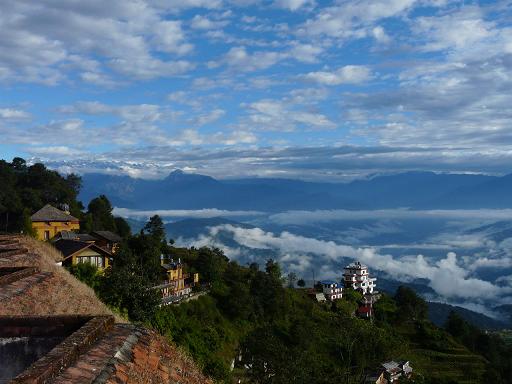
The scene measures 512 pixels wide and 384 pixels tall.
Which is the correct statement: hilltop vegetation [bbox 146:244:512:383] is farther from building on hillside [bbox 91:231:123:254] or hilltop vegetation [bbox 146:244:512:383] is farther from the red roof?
building on hillside [bbox 91:231:123:254]

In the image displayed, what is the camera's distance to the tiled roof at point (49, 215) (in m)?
62.8

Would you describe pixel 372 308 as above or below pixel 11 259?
below

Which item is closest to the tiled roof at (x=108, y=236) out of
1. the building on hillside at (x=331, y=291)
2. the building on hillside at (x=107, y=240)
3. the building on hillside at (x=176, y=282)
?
the building on hillside at (x=107, y=240)

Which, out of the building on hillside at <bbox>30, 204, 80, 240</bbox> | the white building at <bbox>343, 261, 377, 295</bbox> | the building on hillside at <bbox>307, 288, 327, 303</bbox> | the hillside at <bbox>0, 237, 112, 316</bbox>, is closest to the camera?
the hillside at <bbox>0, 237, 112, 316</bbox>

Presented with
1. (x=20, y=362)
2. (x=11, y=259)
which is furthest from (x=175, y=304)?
(x=20, y=362)

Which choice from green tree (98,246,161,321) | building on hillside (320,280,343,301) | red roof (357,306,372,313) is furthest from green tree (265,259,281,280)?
green tree (98,246,161,321)

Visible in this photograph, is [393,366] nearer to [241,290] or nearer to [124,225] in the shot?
[241,290]

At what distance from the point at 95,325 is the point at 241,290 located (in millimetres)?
59166

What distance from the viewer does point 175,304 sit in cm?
5844

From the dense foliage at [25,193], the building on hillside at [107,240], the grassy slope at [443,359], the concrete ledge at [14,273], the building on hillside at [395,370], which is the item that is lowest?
the grassy slope at [443,359]

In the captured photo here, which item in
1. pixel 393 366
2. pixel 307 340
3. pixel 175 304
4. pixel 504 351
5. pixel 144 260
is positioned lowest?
pixel 504 351

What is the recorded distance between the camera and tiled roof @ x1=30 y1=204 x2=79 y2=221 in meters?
62.8

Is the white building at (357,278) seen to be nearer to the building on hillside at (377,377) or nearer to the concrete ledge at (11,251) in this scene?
the building on hillside at (377,377)

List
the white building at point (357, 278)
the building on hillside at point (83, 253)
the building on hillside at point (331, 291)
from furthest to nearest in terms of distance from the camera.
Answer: the white building at point (357, 278), the building on hillside at point (331, 291), the building on hillside at point (83, 253)
